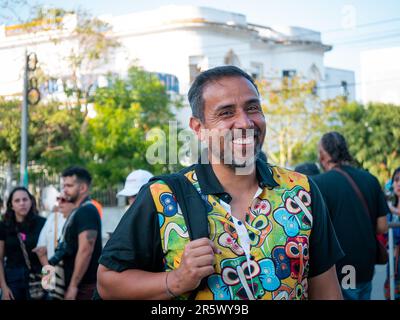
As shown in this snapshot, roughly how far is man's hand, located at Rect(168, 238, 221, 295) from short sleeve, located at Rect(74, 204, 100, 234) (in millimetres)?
3212

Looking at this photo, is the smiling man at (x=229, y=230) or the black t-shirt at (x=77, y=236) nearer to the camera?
the smiling man at (x=229, y=230)

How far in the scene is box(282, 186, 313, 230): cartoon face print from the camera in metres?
2.13

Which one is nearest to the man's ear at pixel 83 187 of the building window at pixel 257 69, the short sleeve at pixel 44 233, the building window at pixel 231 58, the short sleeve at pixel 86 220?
the short sleeve at pixel 86 220

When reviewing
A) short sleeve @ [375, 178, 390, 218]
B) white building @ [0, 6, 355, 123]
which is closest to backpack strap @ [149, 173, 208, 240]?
short sleeve @ [375, 178, 390, 218]

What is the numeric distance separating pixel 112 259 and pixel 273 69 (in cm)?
3485

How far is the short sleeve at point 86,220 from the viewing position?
5051 millimetres

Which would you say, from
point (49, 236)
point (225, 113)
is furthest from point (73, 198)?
point (225, 113)

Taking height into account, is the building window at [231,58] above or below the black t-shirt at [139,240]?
above

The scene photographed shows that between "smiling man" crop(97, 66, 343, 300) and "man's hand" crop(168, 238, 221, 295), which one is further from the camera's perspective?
"smiling man" crop(97, 66, 343, 300)

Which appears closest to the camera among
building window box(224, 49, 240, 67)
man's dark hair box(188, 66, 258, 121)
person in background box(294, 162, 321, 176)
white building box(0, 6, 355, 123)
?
man's dark hair box(188, 66, 258, 121)

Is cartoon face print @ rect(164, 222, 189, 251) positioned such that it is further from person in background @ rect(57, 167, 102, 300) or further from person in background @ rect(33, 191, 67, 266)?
person in background @ rect(33, 191, 67, 266)

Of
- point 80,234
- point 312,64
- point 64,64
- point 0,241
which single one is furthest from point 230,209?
point 312,64

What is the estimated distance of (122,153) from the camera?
21.8 m

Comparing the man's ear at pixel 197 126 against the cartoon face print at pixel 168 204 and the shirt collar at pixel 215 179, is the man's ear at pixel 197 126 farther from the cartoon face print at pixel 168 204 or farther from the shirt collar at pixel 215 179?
the cartoon face print at pixel 168 204
